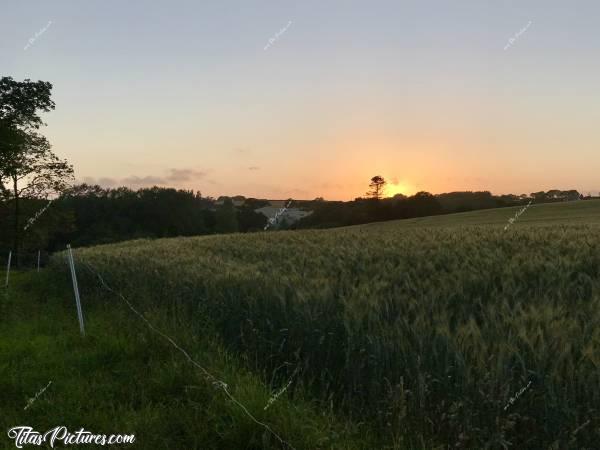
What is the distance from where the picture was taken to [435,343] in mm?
4504

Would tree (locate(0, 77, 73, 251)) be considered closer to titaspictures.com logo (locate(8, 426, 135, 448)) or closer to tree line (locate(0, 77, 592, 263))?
tree line (locate(0, 77, 592, 263))

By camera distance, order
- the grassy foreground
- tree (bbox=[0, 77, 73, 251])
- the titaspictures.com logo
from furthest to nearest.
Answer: tree (bbox=[0, 77, 73, 251]), the titaspictures.com logo, the grassy foreground

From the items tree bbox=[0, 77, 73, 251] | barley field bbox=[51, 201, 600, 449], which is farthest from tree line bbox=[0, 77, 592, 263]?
barley field bbox=[51, 201, 600, 449]

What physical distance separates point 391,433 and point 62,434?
306 centimetres

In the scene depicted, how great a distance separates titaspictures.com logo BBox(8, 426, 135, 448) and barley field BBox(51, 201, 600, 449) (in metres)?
1.60

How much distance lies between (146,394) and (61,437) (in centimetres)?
98

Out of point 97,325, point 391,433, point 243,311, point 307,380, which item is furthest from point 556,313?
point 97,325

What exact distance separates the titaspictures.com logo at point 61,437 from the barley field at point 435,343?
160cm

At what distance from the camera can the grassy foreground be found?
4.34 meters

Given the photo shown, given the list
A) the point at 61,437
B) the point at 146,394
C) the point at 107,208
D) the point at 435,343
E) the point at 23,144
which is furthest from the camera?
the point at 107,208

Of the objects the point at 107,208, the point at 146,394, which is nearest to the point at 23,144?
the point at 146,394

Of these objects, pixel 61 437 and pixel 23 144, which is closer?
pixel 61 437

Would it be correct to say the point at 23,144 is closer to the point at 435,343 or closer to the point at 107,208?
the point at 435,343

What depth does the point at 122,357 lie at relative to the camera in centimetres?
703
